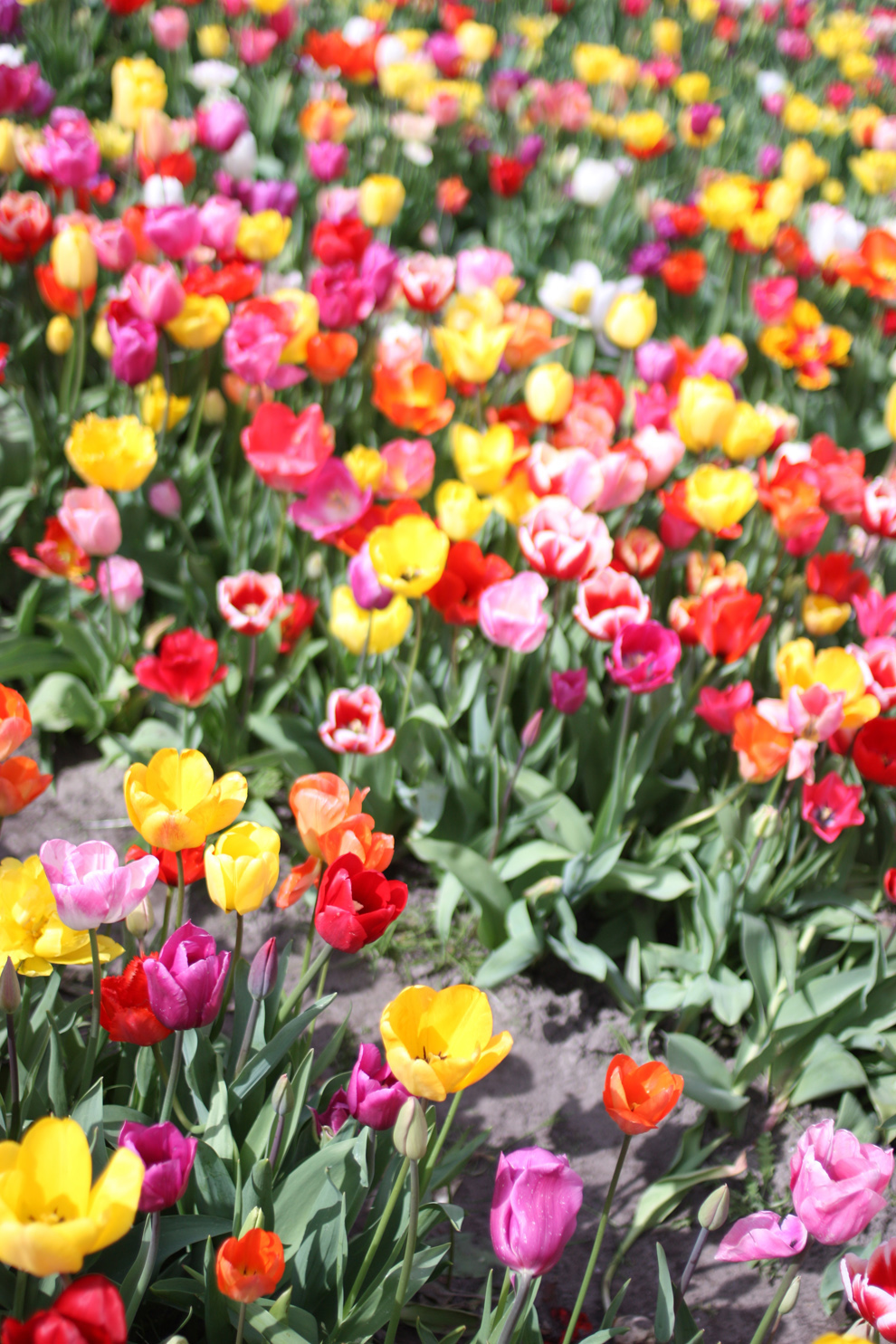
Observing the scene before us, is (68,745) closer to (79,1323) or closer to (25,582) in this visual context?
(25,582)

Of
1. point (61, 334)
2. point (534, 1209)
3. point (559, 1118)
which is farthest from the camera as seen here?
point (61, 334)

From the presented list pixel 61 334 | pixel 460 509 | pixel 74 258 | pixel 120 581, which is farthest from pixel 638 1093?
pixel 61 334

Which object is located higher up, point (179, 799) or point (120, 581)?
point (179, 799)

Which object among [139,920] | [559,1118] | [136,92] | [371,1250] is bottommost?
[559,1118]

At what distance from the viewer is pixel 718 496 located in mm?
2127

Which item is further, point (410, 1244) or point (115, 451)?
point (115, 451)

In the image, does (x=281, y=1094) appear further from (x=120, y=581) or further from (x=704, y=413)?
(x=704, y=413)

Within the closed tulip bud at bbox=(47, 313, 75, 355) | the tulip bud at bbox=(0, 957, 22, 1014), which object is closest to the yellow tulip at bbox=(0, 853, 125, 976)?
the tulip bud at bbox=(0, 957, 22, 1014)

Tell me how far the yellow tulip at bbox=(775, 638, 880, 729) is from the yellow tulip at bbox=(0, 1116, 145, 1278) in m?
1.28

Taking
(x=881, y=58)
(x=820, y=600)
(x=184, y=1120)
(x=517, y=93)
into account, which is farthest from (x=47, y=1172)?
(x=881, y=58)

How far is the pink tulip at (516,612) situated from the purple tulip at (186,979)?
822mm

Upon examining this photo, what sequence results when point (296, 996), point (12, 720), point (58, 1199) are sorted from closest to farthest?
point (58, 1199)
point (12, 720)
point (296, 996)

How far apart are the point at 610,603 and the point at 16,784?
3.41ft

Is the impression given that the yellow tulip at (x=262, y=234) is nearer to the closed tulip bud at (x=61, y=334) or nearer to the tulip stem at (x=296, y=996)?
the closed tulip bud at (x=61, y=334)
